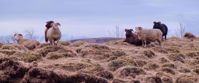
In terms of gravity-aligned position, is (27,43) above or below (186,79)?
above

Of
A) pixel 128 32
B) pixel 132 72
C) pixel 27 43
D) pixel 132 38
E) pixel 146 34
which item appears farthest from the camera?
pixel 128 32

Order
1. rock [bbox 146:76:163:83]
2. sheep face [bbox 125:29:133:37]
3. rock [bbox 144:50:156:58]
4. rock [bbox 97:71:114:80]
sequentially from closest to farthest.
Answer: rock [bbox 97:71:114:80] → rock [bbox 146:76:163:83] → rock [bbox 144:50:156:58] → sheep face [bbox 125:29:133:37]

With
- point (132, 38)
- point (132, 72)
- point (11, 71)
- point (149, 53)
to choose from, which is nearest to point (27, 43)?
point (149, 53)

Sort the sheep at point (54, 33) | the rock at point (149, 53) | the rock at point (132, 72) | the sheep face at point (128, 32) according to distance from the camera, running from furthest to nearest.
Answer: the sheep face at point (128, 32)
the rock at point (149, 53)
the sheep at point (54, 33)
the rock at point (132, 72)

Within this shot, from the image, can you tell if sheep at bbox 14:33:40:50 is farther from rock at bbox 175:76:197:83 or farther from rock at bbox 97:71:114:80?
rock at bbox 175:76:197:83

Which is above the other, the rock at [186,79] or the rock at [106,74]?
the rock at [106,74]

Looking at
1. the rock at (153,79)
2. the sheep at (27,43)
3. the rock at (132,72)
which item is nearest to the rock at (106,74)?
the rock at (132,72)

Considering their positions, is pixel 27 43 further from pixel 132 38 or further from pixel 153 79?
pixel 153 79

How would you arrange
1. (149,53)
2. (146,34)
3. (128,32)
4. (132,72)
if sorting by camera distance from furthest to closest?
(128,32)
(146,34)
(149,53)
(132,72)

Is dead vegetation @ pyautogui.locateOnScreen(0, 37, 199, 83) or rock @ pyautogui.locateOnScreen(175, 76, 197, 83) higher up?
dead vegetation @ pyautogui.locateOnScreen(0, 37, 199, 83)

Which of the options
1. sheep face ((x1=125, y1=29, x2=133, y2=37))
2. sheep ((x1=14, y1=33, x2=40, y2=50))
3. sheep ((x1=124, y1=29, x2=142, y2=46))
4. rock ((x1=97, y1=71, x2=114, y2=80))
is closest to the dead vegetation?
rock ((x1=97, y1=71, x2=114, y2=80))

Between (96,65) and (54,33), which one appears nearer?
(96,65)

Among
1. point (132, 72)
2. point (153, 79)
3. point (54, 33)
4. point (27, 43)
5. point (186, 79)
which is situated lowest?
point (186, 79)

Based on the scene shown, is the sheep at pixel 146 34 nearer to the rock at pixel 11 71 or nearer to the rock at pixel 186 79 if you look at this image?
the rock at pixel 186 79
